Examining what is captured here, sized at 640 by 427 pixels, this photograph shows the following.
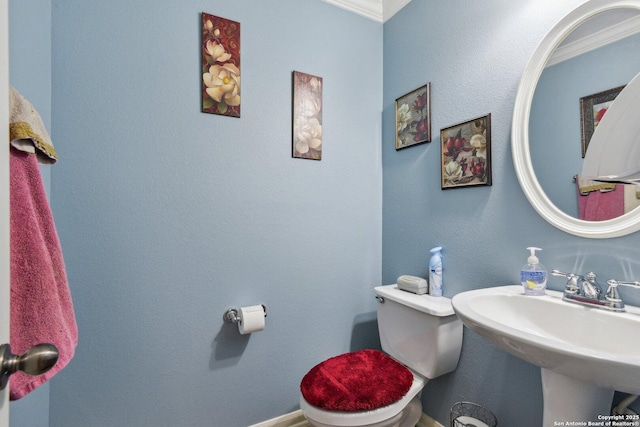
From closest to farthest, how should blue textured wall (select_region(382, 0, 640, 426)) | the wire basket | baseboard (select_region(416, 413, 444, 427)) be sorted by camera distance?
blue textured wall (select_region(382, 0, 640, 426)), the wire basket, baseboard (select_region(416, 413, 444, 427))

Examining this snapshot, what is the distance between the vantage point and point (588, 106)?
3.17 ft

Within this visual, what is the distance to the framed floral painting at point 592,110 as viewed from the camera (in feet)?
3.02

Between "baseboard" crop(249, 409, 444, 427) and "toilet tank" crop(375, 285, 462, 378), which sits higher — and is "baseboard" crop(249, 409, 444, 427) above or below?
below

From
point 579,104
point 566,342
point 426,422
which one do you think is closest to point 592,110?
point 579,104

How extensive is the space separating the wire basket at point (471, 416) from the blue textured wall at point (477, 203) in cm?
3

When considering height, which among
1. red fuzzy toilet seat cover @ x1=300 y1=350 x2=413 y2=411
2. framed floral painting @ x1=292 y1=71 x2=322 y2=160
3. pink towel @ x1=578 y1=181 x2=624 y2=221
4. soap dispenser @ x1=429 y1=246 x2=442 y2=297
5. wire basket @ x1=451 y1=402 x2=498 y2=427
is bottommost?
wire basket @ x1=451 y1=402 x2=498 y2=427

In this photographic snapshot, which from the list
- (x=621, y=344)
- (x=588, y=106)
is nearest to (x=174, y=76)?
(x=588, y=106)

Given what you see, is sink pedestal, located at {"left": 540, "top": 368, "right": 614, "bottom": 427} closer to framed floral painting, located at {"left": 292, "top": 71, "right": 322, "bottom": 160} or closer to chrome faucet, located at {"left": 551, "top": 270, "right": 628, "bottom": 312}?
chrome faucet, located at {"left": 551, "top": 270, "right": 628, "bottom": 312}

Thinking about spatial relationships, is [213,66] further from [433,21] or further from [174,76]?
[433,21]

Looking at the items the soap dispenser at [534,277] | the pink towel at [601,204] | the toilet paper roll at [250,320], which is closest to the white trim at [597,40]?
the pink towel at [601,204]

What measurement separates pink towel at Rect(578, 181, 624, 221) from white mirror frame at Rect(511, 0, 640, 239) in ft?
0.06

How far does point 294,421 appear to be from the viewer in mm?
1533

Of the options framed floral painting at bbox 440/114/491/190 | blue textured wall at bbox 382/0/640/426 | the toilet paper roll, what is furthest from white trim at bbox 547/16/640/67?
the toilet paper roll

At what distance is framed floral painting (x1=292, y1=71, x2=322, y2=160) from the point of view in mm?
1528
